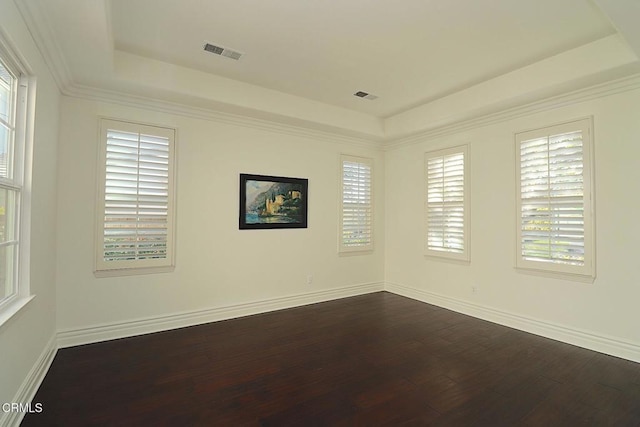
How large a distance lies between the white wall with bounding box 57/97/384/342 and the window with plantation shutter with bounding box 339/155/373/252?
0.16 m

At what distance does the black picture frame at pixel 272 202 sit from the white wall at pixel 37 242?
196 centimetres

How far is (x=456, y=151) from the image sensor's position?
14.6 feet

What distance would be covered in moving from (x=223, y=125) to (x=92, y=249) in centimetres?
209

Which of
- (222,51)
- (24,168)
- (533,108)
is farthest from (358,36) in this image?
(24,168)

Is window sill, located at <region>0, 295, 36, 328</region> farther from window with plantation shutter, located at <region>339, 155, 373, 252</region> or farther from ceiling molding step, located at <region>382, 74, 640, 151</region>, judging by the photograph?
ceiling molding step, located at <region>382, 74, 640, 151</region>

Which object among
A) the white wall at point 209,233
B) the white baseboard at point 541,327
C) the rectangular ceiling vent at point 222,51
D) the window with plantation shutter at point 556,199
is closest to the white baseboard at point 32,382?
the white wall at point 209,233

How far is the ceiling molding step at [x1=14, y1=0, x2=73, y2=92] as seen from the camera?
80.0 inches

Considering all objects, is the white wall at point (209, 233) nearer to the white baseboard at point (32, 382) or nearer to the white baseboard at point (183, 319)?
the white baseboard at point (183, 319)

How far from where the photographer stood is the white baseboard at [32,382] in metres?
1.87

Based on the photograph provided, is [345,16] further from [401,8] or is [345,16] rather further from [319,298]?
[319,298]

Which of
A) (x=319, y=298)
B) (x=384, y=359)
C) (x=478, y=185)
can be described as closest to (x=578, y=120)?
(x=478, y=185)

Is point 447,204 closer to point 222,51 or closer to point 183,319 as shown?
point 222,51

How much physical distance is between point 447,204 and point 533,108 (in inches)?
62.6

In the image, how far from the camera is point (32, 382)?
7.46 ft
